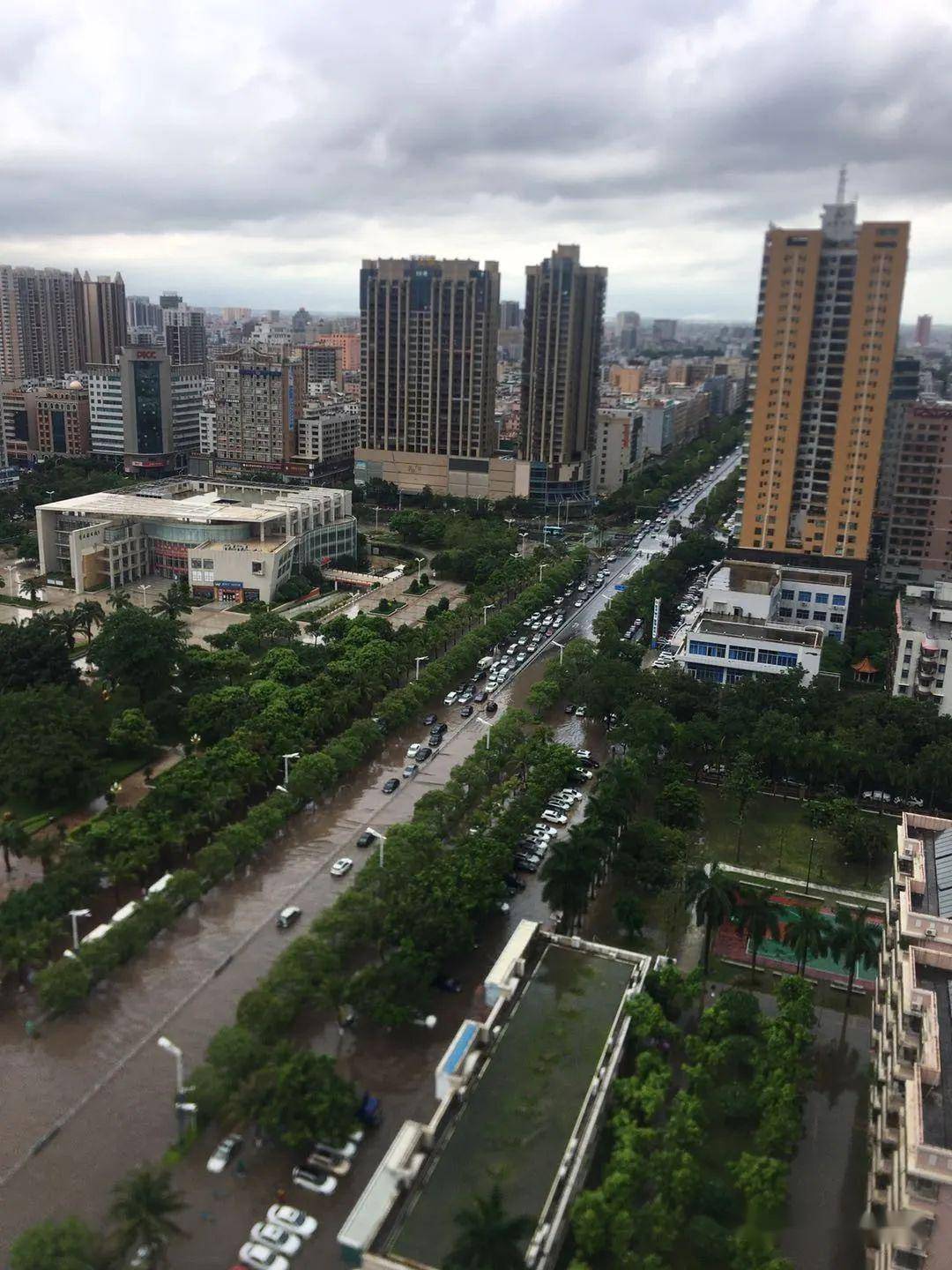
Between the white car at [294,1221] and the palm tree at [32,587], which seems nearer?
the white car at [294,1221]

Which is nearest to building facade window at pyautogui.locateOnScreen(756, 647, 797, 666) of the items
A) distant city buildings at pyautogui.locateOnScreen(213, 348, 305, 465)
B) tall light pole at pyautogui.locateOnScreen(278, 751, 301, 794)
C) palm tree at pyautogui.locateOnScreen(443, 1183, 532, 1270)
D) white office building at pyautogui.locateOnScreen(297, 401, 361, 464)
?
tall light pole at pyautogui.locateOnScreen(278, 751, 301, 794)

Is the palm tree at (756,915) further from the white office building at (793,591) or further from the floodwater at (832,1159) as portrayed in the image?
the white office building at (793,591)

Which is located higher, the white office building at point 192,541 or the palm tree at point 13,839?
the white office building at point 192,541

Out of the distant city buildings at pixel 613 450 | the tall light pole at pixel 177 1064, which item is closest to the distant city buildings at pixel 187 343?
the distant city buildings at pixel 613 450

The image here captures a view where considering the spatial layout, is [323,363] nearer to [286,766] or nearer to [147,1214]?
[286,766]

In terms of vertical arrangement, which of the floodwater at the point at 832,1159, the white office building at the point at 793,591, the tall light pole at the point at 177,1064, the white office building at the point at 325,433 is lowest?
the floodwater at the point at 832,1159

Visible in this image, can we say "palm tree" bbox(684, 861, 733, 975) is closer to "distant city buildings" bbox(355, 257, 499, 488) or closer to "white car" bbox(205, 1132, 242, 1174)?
"white car" bbox(205, 1132, 242, 1174)

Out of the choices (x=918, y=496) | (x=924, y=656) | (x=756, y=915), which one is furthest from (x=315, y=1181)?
(x=918, y=496)
